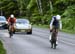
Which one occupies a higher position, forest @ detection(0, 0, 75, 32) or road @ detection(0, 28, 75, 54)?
forest @ detection(0, 0, 75, 32)

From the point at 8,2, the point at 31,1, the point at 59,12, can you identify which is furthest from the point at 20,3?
the point at 59,12

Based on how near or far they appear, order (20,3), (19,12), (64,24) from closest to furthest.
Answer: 1. (64,24)
2. (20,3)
3. (19,12)

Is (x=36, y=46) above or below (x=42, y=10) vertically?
below

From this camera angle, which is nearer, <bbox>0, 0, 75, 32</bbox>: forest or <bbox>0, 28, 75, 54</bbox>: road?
<bbox>0, 28, 75, 54</bbox>: road

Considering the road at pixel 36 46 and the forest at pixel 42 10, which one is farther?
the forest at pixel 42 10

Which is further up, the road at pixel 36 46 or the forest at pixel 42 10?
the forest at pixel 42 10

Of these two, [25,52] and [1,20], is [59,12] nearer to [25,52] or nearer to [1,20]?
[1,20]

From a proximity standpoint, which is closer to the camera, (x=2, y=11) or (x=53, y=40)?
(x=53, y=40)

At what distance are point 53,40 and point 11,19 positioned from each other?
1068cm

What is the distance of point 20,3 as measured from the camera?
86812 millimetres

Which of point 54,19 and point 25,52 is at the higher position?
point 54,19

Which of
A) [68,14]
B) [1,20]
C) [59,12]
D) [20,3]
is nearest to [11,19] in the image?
[1,20]

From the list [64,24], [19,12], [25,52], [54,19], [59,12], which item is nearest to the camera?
[25,52]

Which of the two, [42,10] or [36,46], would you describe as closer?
[36,46]
